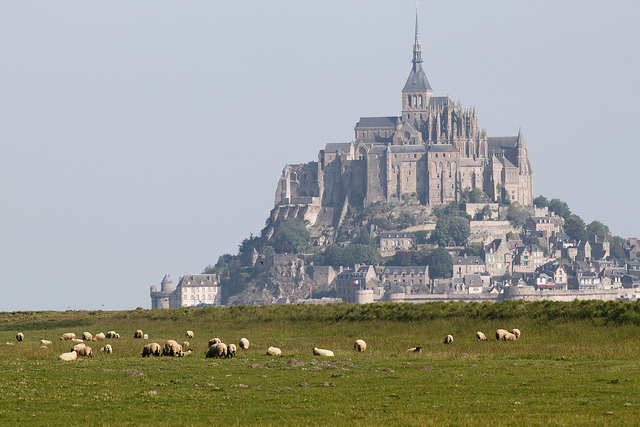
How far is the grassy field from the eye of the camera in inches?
860

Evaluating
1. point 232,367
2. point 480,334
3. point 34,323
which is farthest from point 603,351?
point 34,323

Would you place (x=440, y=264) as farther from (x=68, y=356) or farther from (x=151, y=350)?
(x=68, y=356)

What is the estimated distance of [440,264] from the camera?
194500 mm

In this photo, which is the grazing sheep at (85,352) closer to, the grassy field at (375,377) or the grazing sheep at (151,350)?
the grassy field at (375,377)

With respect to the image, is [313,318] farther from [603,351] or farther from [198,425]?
[198,425]

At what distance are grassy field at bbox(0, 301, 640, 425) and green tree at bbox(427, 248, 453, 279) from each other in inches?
5839

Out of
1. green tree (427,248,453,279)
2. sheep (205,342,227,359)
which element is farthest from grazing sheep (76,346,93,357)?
green tree (427,248,453,279)

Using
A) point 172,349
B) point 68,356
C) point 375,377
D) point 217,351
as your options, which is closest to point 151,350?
point 172,349

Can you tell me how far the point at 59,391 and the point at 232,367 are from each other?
19.6 ft

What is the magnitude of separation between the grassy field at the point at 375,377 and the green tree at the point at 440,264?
148318 millimetres

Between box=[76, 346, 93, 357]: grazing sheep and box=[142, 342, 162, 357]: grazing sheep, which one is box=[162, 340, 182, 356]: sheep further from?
box=[76, 346, 93, 357]: grazing sheep

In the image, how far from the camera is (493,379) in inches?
1046

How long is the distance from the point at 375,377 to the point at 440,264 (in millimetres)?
168385

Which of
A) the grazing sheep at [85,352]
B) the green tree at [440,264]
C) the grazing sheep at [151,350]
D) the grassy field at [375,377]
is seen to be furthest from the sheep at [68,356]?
the green tree at [440,264]
